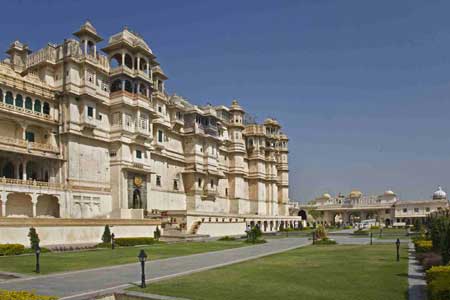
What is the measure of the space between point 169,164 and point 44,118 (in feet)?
73.9

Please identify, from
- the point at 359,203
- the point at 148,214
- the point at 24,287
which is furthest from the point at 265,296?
the point at 359,203

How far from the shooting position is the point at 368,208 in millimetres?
120688

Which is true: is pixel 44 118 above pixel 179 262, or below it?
above

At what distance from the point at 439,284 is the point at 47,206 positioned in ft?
122

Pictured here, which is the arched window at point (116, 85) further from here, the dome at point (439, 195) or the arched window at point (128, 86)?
the dome at point (439, 195)

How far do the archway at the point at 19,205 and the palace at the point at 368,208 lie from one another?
301ft

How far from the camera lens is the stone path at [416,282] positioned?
492 inches

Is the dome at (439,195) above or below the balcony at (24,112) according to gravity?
below

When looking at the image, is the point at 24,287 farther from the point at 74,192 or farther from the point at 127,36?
the point at 127,36

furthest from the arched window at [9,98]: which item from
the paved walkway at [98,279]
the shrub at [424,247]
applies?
the shrub at [424,247]

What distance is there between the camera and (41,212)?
39.9 meters

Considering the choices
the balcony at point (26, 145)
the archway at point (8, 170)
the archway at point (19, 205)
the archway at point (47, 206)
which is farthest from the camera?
the archway at point (47, 206)

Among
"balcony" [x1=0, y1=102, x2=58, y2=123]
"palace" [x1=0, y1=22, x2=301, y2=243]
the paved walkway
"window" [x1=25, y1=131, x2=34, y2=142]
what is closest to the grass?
the paved walkway

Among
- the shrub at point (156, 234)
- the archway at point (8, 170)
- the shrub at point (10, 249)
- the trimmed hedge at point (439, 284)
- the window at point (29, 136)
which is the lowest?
the shrub at point (156, 234)
